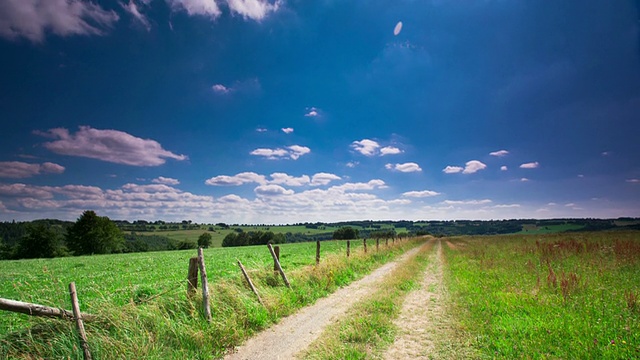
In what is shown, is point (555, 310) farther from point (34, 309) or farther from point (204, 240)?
point (204, 240)

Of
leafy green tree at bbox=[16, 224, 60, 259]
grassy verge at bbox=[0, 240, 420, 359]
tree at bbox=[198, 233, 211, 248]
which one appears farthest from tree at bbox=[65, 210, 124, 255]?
grassy verge at bbox=[0, 240, 420, 359]

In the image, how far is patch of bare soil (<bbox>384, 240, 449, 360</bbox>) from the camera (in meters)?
5.97

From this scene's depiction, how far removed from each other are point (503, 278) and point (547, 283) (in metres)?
2.00

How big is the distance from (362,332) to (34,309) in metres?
6.59

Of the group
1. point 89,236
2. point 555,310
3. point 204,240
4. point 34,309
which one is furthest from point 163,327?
point 204,240

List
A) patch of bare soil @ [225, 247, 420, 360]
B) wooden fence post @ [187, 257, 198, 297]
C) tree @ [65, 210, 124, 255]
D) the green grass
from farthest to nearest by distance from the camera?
1. tree @ [65, 210, 124, 255]
2. wooden fence post @ [187, 257, 198, 297]
3. patch of bare soil @ [225, 247, 420, 360]
4. the green grass

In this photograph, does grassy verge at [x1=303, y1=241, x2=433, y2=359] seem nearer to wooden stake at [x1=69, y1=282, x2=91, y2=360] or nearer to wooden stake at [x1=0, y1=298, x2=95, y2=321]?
wooden stake at [x1=69, y1=282, x2=91, y2=360]

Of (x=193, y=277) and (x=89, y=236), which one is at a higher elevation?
(x=193, y=277)

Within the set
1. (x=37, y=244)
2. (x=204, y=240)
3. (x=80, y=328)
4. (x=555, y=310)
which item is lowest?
(x=204, y=240)

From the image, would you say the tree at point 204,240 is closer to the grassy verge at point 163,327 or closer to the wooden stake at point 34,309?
the grassy verge at point 163,327

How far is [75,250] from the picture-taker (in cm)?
6269

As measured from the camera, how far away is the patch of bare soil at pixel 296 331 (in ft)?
20.2

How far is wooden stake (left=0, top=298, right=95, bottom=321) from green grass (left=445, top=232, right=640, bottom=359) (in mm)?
8327

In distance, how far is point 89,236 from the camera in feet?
204
